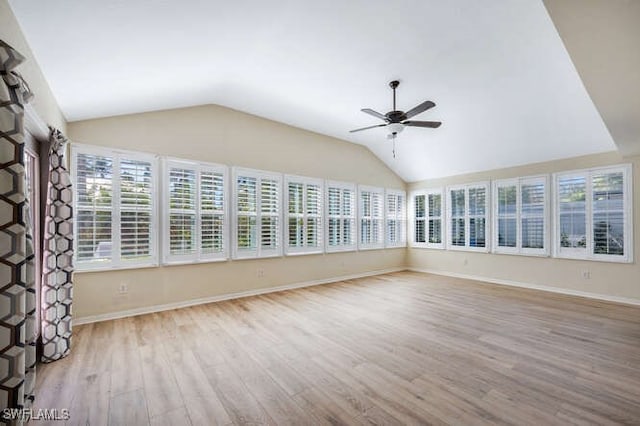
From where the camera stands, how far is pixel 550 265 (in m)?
5.46

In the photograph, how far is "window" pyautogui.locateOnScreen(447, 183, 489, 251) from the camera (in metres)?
6.44

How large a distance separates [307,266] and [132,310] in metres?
3.09

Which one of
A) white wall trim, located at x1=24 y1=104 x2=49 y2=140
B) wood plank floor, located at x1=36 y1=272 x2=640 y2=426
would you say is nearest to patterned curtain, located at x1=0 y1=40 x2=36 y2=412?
wood plank floor, located at x1=36 y1=272 x2=640 y2=426

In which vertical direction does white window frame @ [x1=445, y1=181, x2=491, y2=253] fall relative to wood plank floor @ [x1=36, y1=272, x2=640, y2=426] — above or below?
above

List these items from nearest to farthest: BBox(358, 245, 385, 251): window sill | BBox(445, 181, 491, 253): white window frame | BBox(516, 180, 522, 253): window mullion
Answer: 1. BBox(516, 180, 522, 253): window mullion
2. BBox(445, 181, 491, 253): white window frame
3. BBox(358, 245, 385, 251): window sill

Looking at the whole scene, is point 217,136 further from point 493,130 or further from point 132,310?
point 493,130

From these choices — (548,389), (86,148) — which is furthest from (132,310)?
(548,389)

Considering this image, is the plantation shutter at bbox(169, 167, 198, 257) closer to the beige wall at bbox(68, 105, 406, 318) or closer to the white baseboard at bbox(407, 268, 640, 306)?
the beige wall at bbox(68, 105, 406, 318)

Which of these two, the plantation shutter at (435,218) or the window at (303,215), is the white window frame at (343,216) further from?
the plantation shutter at (435,218)

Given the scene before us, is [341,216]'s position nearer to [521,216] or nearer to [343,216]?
[343,216]

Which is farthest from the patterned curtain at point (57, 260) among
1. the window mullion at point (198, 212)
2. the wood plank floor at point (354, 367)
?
the window mullion at point (198, 212)

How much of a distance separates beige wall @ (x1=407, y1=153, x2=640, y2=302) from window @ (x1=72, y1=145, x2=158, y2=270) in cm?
→ 654

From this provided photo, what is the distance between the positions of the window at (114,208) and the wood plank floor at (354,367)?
36.1 inches

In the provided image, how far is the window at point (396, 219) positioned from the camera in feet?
24.6
